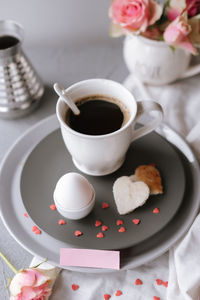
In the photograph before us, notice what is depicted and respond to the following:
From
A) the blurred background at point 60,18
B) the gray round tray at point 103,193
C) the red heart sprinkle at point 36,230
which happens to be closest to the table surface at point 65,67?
the blurred background at point 60,18

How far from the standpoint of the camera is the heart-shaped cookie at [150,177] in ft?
2.66

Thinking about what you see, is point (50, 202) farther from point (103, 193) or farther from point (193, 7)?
point (193, 7)

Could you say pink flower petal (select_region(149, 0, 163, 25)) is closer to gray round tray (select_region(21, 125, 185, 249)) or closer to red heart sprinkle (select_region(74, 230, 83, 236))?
gray round tray (select_region(21, 125, 185, 249))

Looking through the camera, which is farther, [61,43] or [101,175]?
[61,43]

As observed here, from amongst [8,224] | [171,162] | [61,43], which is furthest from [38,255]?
[61,43]

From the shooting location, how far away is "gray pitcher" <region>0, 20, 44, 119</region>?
97 cm

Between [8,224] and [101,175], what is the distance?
0.72 feet

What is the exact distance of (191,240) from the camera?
2.51ft

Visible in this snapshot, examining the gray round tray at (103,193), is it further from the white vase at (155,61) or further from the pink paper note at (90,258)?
the white vase at (155,61)

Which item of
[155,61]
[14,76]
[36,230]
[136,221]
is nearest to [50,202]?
[36,230]

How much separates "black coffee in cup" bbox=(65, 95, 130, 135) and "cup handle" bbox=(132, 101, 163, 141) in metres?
0.04

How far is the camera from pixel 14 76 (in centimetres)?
99

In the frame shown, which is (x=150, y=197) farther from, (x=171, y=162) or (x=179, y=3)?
(x=179, y=3)

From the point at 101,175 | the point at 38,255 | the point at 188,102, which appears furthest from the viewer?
the point at 188,102
